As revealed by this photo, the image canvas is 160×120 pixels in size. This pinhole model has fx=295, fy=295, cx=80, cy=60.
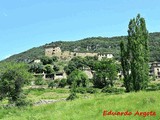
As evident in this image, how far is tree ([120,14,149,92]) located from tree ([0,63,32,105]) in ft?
46.5

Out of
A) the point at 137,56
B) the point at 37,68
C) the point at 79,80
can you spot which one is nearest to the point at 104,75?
the point at 79,80

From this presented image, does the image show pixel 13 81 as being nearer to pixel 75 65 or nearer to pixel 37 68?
pixel 37 68

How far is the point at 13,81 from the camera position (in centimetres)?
4053

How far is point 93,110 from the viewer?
11.2 m

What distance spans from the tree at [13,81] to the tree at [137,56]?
14.2m

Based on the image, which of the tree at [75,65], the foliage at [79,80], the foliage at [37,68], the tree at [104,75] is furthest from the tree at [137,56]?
→ the foliage at [37,68]

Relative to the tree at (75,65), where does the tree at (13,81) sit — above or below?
below

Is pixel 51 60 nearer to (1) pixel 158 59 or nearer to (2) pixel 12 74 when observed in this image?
(1) pixel 158 59

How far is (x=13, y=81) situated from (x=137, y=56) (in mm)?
17176

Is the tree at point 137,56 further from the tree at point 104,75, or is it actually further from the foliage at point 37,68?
the foliage at point 37,68

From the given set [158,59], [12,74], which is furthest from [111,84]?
[158,59]

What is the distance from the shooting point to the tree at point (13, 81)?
39219 millimetres

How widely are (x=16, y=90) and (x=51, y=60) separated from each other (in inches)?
3323

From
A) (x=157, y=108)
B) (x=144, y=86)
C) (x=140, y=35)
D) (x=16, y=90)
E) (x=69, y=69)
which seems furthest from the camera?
(x=69, y=69)
